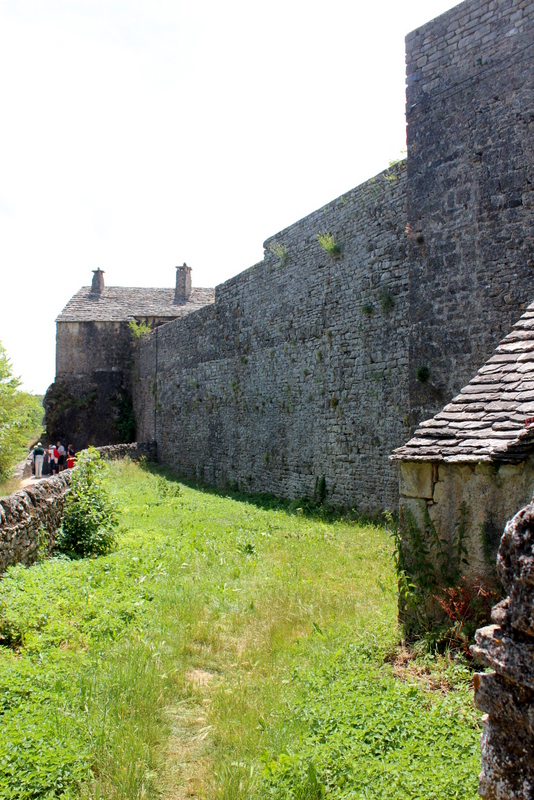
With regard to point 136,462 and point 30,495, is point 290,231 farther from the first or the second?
point 136,462

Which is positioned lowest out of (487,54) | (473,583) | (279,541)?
(279,541)

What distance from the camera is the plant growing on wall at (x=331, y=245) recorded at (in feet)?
40.9

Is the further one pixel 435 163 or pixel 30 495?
pixel 435 163

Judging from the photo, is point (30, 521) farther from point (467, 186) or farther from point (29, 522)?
point (467, 186)

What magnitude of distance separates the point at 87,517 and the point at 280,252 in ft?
28.6

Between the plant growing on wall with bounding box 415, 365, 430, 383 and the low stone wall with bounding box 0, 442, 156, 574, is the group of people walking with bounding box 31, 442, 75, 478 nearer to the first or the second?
the low stone wall with bounding box 0, 442, 156, 574

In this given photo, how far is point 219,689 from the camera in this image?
4.69 meters

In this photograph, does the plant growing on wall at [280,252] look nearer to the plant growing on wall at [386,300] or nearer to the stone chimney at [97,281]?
the plant growing on wall at [386,300]

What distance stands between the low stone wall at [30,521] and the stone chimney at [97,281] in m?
26.7

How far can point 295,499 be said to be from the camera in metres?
13.9

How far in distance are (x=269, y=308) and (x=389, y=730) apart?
42.9 feet

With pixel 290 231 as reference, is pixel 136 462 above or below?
below

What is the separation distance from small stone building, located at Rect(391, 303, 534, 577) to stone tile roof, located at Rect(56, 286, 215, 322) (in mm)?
28446

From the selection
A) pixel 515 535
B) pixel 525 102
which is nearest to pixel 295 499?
pixel 525 102
